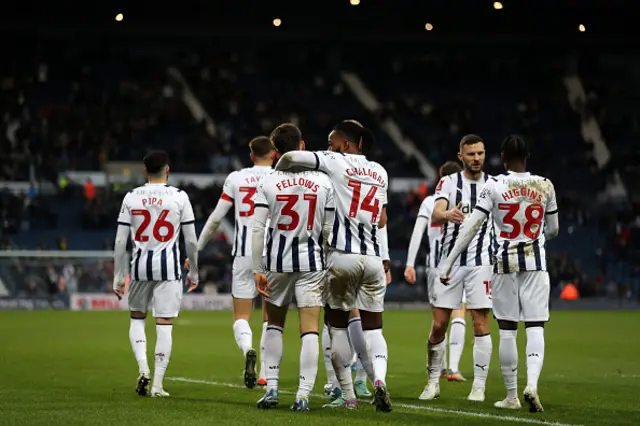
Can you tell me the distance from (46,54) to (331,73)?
387 inches

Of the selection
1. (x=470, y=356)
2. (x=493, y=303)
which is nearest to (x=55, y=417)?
(x=493, y=303)

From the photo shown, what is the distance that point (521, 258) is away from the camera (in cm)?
921

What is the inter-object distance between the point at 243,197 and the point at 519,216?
340 cm

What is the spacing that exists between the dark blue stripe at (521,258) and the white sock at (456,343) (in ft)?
11.0

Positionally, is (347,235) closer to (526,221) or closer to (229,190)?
(526,221)

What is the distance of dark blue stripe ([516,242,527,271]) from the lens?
9188mm

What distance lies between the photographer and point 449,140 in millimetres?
37000

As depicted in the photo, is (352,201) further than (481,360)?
No

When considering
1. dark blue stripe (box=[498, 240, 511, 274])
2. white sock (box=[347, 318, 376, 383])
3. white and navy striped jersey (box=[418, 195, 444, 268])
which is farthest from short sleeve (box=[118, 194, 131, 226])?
dark blue stripe (box=[498, 240, 511, 274])

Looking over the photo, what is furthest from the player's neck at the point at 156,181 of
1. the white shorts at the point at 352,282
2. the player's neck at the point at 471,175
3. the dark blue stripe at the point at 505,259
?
the dark blue stripe at the point at 505,259

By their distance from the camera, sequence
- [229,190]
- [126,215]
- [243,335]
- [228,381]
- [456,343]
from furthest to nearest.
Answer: [456,343] < [228,381] < [229,190] < [243,335] < [126,215]

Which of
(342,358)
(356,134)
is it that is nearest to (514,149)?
(356,134)

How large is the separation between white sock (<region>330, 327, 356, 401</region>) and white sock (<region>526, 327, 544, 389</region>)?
1441mm

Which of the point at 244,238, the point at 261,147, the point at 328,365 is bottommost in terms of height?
the point at 328,365
